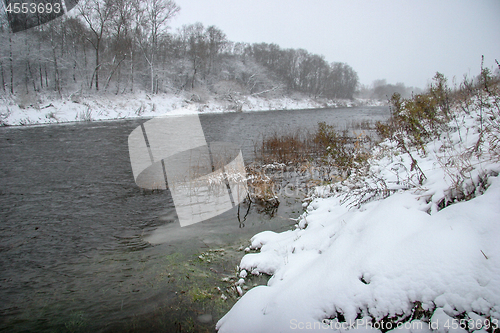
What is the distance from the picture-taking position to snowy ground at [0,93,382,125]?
18.5 meters

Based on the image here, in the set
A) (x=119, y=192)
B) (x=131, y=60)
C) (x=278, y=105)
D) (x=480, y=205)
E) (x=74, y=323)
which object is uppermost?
(x=131, y=60)

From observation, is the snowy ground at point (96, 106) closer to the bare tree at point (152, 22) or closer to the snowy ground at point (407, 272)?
the bare tree at point (152, 22)

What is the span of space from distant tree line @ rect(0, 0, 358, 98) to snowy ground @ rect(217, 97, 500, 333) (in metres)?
30.3

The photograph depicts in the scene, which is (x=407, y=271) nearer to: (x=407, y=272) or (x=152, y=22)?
(x=407, y=272)

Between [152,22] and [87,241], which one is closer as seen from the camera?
[87,241]

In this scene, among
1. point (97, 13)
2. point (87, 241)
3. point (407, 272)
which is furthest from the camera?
point (97, 13)

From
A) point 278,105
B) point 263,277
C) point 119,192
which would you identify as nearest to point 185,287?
point 263,277

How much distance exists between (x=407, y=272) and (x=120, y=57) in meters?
37.4

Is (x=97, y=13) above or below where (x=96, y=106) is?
above

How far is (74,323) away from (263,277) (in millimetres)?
2361

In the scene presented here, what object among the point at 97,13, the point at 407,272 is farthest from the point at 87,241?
the point at 97,13

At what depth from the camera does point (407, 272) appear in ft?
6.51

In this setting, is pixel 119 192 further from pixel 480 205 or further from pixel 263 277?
pixel 480 205

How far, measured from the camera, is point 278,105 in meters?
48.3
